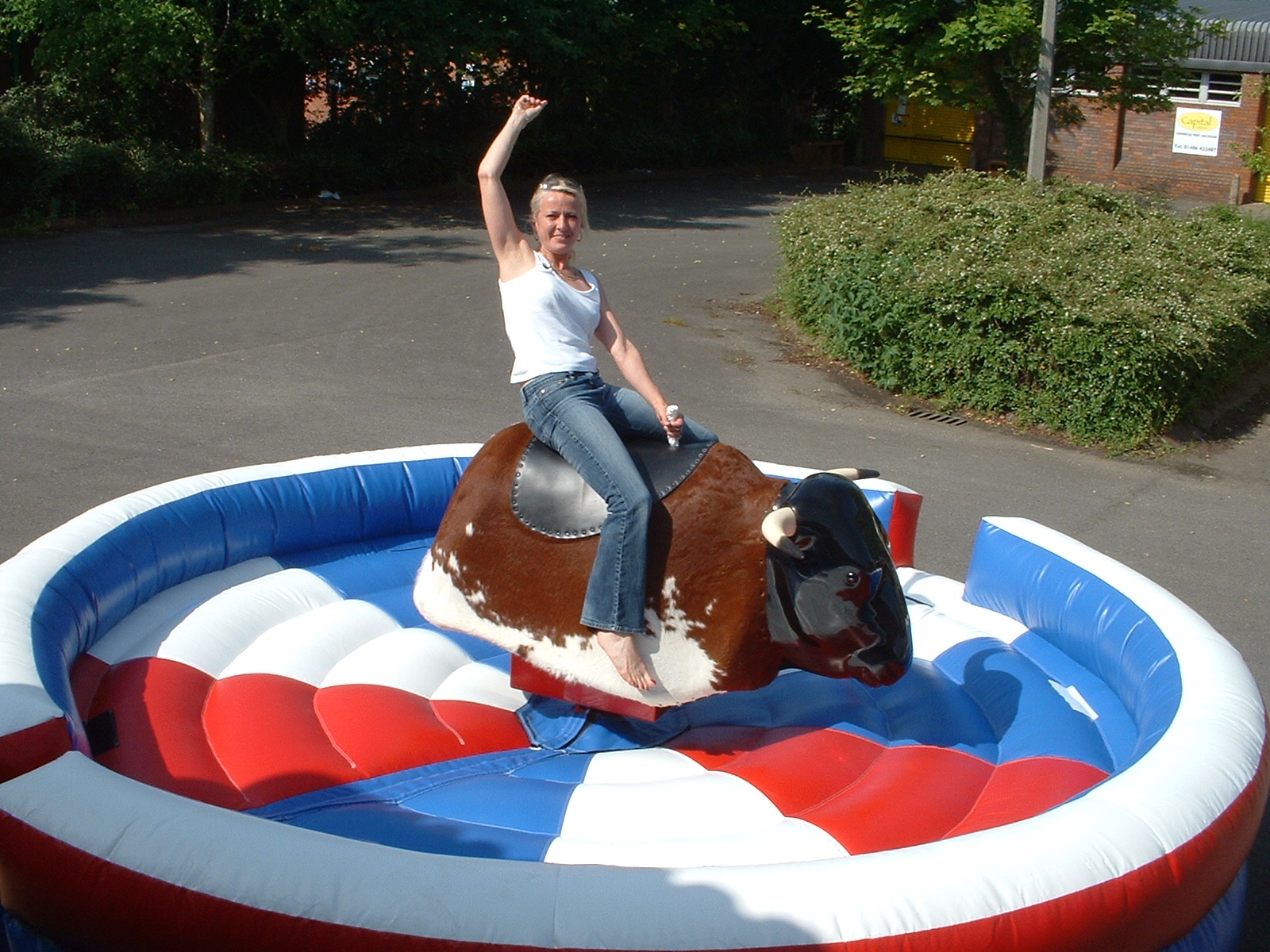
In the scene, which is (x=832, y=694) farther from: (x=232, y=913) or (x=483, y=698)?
(x=232, y=913)

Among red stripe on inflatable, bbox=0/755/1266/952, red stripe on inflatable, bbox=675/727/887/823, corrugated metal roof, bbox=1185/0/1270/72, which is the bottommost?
red stripe on inflatable, bbox=675/727/887/823

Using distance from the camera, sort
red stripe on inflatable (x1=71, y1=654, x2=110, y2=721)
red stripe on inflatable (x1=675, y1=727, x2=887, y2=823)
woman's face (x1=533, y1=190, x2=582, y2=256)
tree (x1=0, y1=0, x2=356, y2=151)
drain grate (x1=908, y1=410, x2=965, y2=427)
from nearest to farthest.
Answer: woman's face (x1=533, y1=190, x2=582, y2=256)
red stripe on inflatable (x1=675, y1=727, x2=887, y2=823)
red stripe on inflatable (x1=71, y1=654, x2=110, y2=721)
drain grate (x1=908, y1=410, x2=965, y2=427)
tree (x1=0, y1=0, x2=356, y2=151)

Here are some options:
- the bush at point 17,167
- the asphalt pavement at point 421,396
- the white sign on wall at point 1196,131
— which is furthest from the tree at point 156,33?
the white sign on wall at point 1196,131

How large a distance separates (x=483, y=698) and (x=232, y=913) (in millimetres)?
2187

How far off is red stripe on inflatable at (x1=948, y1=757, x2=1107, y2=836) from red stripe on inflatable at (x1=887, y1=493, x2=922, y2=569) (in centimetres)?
187

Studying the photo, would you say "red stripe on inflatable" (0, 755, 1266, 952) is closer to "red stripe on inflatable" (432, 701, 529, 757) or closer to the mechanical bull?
the mechanical bull

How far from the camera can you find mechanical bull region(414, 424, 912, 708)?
4.31 m

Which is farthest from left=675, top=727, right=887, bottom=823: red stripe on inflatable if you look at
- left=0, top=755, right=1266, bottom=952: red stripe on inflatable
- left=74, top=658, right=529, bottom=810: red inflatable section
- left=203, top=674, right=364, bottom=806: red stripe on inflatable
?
left=203, top=674, right=364, bottom=806: red stripe on inflatable

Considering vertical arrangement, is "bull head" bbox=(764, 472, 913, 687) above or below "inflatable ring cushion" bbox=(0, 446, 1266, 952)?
above

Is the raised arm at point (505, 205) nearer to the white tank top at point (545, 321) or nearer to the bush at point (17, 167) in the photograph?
the white tank top at point (545, 321)

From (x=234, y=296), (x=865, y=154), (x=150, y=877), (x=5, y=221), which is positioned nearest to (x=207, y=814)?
(x=150, y=877)

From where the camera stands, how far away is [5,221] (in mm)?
18797

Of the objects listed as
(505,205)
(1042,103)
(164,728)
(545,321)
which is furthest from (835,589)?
(1042,103)

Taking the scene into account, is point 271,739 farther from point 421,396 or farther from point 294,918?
point 421,396
